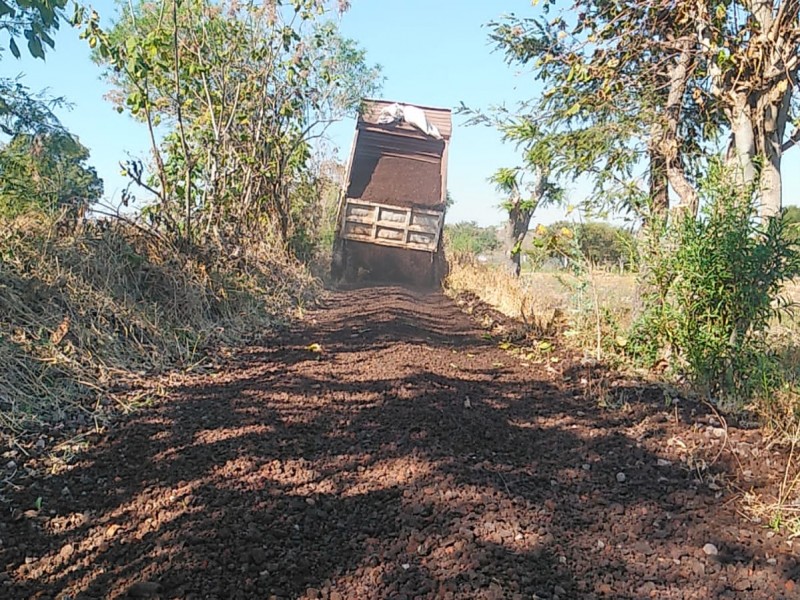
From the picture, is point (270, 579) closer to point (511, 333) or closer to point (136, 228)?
point (136, 228)

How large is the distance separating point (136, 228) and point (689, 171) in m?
5.58

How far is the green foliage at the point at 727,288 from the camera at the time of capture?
4645 millimetres

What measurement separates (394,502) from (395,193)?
12224 mm

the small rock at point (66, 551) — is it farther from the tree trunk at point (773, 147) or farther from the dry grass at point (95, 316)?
the tree trunk at point (773, 147)

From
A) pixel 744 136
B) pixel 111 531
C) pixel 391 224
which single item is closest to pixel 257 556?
pixel 111 531

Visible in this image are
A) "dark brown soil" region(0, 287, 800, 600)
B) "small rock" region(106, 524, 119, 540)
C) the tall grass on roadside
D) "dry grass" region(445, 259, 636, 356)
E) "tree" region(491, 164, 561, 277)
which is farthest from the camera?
"tree" region(491, 164, 561, 277)

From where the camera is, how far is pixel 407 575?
2.42 metres

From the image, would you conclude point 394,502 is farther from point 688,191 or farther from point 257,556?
point 688,191

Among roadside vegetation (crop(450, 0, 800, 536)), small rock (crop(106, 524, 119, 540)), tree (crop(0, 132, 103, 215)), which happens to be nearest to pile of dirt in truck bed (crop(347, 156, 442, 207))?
roadside vegetation (crop(450, 0, 800, 536))

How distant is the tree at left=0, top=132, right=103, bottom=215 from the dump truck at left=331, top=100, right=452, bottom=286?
7407mm

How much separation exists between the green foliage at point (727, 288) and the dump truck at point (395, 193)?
914cm

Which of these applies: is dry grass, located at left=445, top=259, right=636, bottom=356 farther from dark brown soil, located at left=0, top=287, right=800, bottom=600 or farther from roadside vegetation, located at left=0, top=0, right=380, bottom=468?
roadside vegetation, located at left=0, top=0, right=380, bottom=468

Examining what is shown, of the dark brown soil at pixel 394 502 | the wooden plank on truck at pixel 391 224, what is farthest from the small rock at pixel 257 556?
the wooden plank on truck at pixel 391 224

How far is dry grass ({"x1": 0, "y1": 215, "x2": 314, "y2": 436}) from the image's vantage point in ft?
13.6
